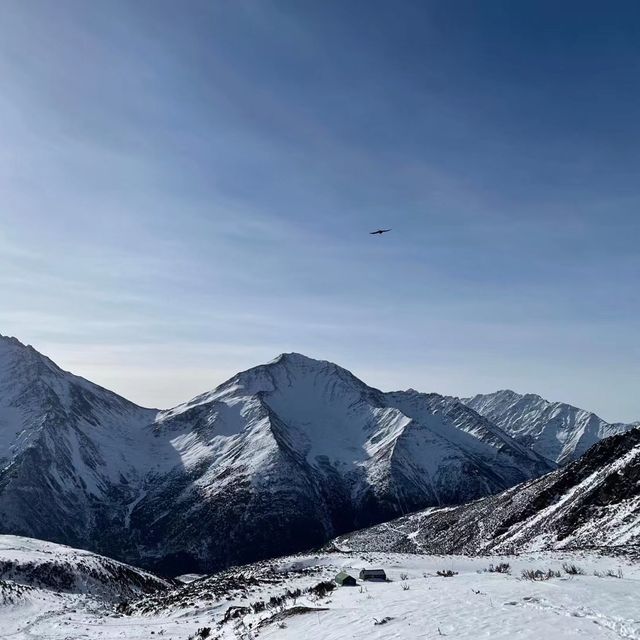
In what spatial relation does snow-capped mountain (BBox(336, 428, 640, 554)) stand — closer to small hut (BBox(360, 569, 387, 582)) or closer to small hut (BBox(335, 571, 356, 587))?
small hut (BBox(360, 569, 387, 582))

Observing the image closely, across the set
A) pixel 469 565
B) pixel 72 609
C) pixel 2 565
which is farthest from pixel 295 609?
pixel 2 565

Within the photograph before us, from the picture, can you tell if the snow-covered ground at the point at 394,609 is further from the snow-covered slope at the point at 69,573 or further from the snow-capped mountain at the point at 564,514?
the snow-capped mountain at the point at 564,514

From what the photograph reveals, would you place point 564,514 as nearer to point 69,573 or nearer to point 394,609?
point 69,573

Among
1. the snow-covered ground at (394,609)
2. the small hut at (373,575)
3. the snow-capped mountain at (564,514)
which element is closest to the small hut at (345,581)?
the snow-covered ground at (394,609)

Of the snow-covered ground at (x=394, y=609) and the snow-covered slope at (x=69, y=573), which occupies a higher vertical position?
the snow-covered ground at (x=394, y=609)

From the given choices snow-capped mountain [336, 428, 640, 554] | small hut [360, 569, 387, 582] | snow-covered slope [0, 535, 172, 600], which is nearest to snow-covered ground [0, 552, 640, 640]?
small hut [360, 569, 387, 582]

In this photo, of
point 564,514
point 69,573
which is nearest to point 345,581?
point 69,573

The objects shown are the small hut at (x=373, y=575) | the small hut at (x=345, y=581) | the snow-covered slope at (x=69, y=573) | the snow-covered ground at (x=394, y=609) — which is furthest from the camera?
the snow-covered slope at (x=69, y=573)

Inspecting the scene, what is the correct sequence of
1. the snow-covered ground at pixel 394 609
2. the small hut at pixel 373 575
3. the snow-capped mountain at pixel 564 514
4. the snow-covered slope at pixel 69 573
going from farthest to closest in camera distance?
the snow-capped mountain at pixel 564 514, the snow-covered slope at pixel 69 573, the small hut at pixel 373 575, the snow-covered ground at pixel 394 609
